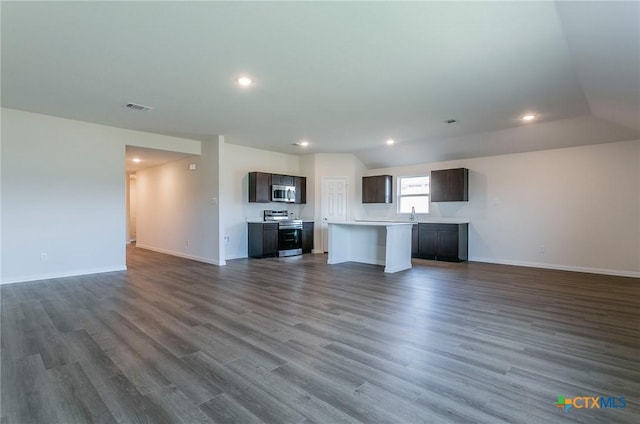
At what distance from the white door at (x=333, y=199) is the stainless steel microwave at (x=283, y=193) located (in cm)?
79

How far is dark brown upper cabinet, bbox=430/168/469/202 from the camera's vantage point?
7.27 meters

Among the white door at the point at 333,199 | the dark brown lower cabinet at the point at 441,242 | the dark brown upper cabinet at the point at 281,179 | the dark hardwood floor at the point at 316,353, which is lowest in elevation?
the dark hardwood floor at the point at 316,353

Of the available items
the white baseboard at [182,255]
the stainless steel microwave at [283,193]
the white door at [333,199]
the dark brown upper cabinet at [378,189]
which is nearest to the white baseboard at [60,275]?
the white baseboard at [182,255]

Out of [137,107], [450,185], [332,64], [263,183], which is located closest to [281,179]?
[263,183]

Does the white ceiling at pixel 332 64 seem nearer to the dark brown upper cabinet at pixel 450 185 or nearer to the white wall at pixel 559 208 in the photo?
the white wall at pixel 559 208

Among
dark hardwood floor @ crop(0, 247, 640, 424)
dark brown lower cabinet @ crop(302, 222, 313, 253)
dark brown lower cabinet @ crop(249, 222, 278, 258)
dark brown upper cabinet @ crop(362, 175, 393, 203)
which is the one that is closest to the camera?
dark hardwood floor @ crop(0, 247, 640, 424)

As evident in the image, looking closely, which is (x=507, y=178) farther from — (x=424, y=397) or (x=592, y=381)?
(x=424, y=397)

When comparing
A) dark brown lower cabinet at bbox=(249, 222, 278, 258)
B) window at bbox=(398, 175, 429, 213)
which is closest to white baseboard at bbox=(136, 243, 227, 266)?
dark brown lower cabinet at bbox=(249, 222, 278, 258)

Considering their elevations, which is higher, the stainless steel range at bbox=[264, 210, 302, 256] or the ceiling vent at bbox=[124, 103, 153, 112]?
the ceiling vent at bbox=[124, 103, 153, 112]

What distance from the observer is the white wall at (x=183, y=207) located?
22.1 feet

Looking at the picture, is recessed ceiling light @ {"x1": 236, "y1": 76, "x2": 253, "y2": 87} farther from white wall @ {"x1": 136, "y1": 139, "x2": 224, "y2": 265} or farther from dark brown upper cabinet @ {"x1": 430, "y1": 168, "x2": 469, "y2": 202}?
dark brown upper cabinet @ {"x1": 430, "y1": 168, "x2": 469, "y2": 202}

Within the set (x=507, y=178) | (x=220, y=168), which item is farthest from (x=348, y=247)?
(x=507, y=178)

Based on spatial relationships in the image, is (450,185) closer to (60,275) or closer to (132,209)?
(60,275)

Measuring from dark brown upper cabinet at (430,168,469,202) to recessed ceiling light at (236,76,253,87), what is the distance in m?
5.30
